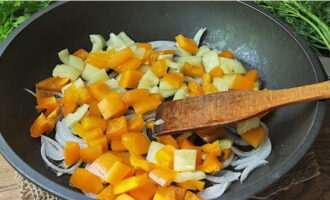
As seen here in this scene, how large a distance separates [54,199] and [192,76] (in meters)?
0.85

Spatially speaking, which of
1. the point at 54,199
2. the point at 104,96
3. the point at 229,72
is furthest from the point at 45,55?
the point at 229,72

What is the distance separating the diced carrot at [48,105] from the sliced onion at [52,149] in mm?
142

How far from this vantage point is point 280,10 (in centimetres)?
229

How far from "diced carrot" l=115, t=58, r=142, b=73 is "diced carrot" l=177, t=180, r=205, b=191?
676 millimetres

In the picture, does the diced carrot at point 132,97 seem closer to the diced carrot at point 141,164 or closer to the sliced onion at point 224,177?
the diced carrot at point 141,164

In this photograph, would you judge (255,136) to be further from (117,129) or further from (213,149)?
(117,129)

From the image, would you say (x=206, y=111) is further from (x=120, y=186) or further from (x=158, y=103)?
(x=120, y=186)

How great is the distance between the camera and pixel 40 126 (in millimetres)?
1865

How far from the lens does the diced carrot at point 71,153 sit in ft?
5.76

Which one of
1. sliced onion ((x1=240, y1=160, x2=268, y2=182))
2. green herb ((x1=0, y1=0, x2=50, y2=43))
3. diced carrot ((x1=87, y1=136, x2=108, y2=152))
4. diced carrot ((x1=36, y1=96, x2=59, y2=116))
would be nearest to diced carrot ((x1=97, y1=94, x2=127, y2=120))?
diced carrot ((x1=87, y1=136, x2=108, y2=152))

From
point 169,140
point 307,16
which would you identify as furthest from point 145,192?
point 307,16

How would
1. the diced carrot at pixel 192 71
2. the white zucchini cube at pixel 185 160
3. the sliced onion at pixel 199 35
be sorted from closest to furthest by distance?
the white zucchini cube at pixel 185 160 → the diced carrot at pixel 192 71 → the sliced onion at pixel 199 35

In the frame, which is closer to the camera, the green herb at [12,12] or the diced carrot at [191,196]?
the diced carrot at [191,196]

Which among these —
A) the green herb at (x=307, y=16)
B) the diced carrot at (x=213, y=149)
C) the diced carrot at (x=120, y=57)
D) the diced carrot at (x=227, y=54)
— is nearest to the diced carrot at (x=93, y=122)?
the diced carrot at (x=120, y=57)
